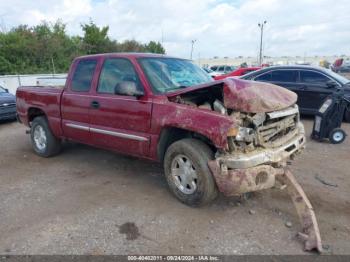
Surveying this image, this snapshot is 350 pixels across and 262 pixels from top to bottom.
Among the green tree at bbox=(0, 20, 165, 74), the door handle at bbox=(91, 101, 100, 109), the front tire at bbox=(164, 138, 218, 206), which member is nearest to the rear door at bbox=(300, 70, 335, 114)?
the front tire at bbox=(164, 138, 218, 206)

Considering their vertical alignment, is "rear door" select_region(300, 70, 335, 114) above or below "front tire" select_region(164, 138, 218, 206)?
above

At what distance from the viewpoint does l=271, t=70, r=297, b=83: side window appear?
9.07m

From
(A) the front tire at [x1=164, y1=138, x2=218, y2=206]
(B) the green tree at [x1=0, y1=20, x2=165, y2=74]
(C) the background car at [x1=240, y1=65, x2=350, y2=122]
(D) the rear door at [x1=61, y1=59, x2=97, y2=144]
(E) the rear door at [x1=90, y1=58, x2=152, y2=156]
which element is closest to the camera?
(A) the front tire at [x1=164, y1=138, x2=218, y2=206]

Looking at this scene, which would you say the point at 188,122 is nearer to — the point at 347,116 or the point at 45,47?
the point at 347,116

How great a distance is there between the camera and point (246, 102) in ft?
11.5

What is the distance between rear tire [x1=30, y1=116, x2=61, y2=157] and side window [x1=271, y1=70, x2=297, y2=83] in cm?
637

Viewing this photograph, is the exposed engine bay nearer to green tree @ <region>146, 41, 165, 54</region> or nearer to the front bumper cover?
the front bumper cover

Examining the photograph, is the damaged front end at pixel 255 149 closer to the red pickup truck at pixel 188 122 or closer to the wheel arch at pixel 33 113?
the red pickup truck at pixel 188 122

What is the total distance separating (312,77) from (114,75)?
629 cm

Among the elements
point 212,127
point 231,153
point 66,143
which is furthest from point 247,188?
point 66,143

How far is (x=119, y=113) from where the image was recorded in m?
4.50

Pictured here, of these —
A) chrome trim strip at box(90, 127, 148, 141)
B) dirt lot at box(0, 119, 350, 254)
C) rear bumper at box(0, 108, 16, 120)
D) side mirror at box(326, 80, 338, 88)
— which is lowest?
dirt lot at box(0, 119, 350, 254)

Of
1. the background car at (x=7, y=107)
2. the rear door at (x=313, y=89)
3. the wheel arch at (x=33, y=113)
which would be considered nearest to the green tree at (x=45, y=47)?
the background car at (x=7, y=107)

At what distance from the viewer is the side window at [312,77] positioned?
8672 mm
